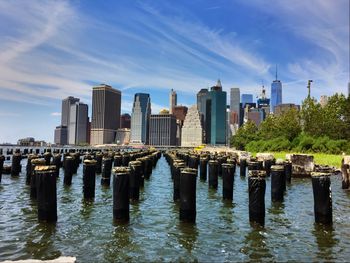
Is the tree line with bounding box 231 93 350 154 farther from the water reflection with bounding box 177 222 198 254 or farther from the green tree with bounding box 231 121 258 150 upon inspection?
the water reflection with bounding box 177 222 198 254

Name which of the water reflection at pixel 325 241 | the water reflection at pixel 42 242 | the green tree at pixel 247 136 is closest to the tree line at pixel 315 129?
the green tree at pixel 247 136

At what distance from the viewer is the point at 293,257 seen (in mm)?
10633

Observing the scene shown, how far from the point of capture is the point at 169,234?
13.1 m

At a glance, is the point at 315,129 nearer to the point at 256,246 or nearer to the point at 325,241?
the point at 325,241

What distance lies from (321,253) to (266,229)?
299 centimetres

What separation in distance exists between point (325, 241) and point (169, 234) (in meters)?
5.39

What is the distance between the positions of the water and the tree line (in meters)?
36.9

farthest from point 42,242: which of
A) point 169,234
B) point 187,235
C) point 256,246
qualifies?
point 256,246

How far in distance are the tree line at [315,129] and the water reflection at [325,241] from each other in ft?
126

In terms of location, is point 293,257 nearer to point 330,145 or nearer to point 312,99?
point 330,145

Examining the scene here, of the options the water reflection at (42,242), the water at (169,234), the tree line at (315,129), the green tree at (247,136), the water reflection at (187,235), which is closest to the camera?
the water reflection at (42,242)

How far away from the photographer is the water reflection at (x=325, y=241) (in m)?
10.9

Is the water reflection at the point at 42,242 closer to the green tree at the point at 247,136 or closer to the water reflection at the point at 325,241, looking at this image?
the water reflection at the point at 325,241

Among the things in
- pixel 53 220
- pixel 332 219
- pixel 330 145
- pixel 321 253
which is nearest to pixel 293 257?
pixel 321 253
